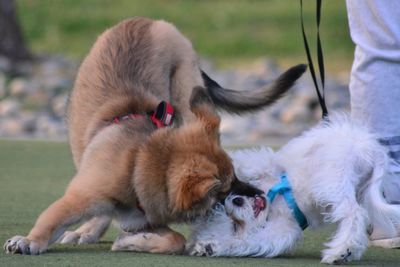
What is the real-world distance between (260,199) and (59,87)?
10.1m

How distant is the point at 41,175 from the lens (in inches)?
313

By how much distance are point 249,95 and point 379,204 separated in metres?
1.87

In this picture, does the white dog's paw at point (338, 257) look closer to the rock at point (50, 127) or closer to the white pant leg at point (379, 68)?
the white pant leg at point (379, 68)

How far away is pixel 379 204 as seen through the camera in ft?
15.7

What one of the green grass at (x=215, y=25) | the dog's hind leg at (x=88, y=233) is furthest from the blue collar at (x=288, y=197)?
the green grass at (x=215, y=25)

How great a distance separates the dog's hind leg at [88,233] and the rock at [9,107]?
7.15 m

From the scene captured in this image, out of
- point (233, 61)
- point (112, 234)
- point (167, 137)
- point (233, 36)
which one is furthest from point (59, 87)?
point (167, 137)

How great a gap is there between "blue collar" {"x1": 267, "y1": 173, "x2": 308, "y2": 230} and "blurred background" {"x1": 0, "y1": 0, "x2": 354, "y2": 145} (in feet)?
17.5

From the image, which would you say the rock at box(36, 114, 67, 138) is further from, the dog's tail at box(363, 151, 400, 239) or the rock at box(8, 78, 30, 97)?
the dog's tail at box(363, 151, 400, 239)

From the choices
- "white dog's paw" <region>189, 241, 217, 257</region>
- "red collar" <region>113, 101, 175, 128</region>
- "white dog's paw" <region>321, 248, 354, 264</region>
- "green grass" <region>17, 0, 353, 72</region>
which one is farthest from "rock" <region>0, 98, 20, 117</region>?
"white dog's paw" <region>321, 248, 354, 264</region>

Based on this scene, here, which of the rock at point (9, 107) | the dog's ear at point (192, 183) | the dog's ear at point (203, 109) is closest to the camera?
the dog's ear at point (192, 183)

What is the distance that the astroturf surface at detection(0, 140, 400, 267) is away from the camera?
4.66 m

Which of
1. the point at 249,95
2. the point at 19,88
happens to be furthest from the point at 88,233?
the point at 19,88

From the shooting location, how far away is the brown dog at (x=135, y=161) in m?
4.75
